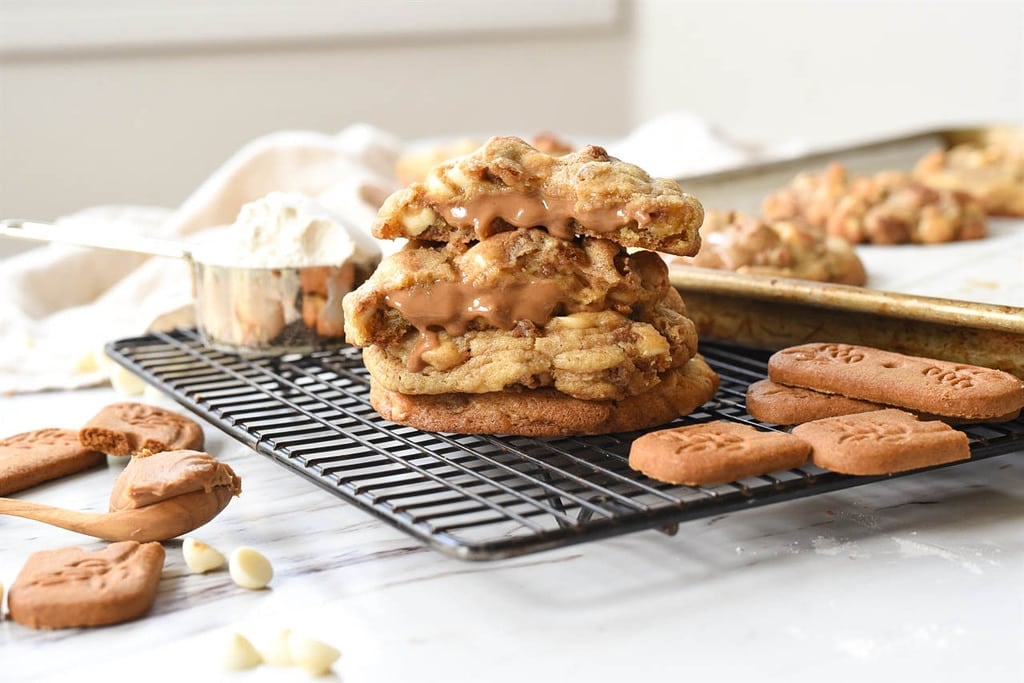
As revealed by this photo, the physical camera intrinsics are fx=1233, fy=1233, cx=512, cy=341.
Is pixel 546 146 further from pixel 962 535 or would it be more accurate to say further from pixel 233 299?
pixel 962 535

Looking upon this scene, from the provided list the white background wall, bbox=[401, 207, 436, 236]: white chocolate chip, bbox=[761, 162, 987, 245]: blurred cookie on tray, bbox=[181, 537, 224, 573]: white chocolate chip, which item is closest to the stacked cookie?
bbox=[401, 207, 436, 236]: white chocolate chip

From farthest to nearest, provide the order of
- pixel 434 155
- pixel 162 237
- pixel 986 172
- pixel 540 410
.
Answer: pixel 434 155 → pixel 986 172 → pixel 162 237 → pixel 540 410

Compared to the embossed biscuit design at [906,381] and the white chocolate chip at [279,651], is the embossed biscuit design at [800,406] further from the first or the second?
the white chocolate chip at [279,651]

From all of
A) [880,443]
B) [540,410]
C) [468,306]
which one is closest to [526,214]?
[468,306]

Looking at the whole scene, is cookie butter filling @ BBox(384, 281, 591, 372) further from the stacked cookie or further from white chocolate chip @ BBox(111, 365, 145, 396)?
white chocolate chip @ BBox(111, 365, 145, 396)

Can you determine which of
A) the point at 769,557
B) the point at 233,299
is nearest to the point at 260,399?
the point at 233,299

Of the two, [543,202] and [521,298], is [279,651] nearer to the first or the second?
[521,298]
